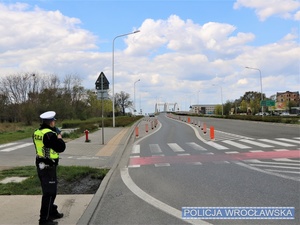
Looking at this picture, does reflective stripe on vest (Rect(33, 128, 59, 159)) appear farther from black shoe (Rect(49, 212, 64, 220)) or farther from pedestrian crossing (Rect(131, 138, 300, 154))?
pedestrian crossing (Rect(131, 138, 300, 154))

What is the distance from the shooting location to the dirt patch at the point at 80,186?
803cm

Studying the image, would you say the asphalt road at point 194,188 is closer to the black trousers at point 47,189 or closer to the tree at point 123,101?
the black trousers at point 47,189

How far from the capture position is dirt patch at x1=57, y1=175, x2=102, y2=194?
8.03m

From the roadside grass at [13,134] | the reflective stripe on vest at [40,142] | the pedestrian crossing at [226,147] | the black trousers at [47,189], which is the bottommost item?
the pedestrian crossing at [226,147]

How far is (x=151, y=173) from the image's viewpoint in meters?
10.4

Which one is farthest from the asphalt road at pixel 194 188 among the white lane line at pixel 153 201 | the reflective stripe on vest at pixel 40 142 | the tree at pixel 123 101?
the tree at pixel 123 101

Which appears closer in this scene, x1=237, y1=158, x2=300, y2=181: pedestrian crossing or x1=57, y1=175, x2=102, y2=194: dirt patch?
x1=57, y1=175, x2=102, y2=194: dirt patch

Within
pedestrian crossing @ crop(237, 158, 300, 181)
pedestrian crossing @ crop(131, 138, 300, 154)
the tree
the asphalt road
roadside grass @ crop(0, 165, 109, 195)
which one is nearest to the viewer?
the asphalt road

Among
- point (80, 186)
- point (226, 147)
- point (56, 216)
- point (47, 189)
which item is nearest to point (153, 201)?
point (56, 216)

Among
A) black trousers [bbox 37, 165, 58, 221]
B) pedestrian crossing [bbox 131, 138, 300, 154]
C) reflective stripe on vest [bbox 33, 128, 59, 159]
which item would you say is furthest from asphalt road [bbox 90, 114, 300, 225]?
pedestrian crossing [bbox 131, 138, 300, 154]

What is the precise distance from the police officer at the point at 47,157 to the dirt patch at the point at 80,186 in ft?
7.76

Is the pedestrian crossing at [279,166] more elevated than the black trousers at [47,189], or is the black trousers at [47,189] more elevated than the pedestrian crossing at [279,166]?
the black trousers at [47,189]

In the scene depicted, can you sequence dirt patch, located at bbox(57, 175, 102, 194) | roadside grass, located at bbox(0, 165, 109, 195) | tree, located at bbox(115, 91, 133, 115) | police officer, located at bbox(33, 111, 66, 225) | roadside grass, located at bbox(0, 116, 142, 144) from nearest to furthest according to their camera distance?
1. police officer, located at bbox(33, 111, 66, 225)
2. roadside grass, located at bbox(0, 165, 109, 195)
3. dirt patch, located at bbox(57, 175, 102, 194)
4. roadside grass, located at bbox(0, 116, 142, 144)
5. tree, located at bbox(115, 91, 133, 115)

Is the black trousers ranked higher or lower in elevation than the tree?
lower
